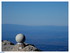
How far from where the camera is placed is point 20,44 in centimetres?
519

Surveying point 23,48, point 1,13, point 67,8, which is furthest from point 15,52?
point 67,8

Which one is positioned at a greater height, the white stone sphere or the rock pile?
the white stone sphere

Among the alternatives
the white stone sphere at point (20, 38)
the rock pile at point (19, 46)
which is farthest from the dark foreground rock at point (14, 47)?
the white stone sphere at point (20, 38)

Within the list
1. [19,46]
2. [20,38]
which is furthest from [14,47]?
[20,38]

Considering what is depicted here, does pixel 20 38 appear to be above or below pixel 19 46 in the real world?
above

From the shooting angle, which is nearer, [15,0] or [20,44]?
[15,0]

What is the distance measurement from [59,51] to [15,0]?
189cm

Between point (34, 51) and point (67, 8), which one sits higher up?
point (67, 8)

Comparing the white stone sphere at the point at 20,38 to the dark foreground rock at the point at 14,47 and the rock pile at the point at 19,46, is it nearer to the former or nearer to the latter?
the rock pile at the point at 19,46

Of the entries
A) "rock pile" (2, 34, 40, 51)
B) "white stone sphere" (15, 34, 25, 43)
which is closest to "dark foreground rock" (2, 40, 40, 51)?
"rock pile" (2, 34, 40, 51)

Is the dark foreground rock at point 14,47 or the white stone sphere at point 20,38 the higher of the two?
the white stone sphere at point 20,38

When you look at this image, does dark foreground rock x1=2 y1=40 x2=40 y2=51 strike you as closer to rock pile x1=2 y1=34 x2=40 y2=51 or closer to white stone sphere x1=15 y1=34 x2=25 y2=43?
rock pile x1=2 y1=34 x2=40 y2=51

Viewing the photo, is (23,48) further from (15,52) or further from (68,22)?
(68,22)

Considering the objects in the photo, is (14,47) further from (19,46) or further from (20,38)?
(20,38)
